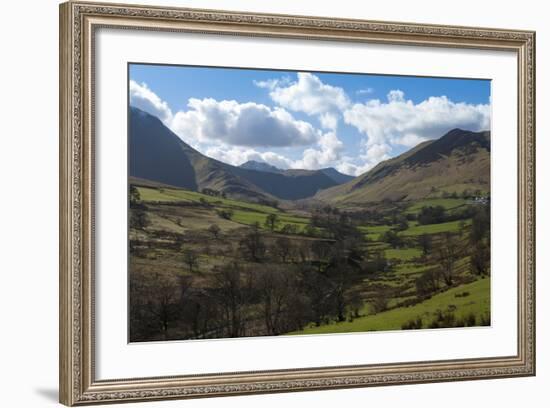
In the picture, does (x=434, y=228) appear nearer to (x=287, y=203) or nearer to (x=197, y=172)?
(x=287, y=203)

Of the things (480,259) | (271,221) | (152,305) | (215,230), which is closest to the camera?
(152,305)

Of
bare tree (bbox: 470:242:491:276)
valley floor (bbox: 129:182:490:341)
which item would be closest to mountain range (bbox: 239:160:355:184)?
valley floor (bbox: 129:182:490:341)

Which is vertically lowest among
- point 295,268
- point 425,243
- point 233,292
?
point 233,292

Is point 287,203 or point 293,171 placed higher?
point 293,171

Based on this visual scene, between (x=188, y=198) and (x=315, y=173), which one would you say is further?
(x=315, y=173)

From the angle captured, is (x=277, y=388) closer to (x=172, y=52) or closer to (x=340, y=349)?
(x=340, y=349)

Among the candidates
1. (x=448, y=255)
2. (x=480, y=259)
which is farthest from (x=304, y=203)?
(x=480, y=259)

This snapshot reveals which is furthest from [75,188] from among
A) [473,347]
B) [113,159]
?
[473,347]

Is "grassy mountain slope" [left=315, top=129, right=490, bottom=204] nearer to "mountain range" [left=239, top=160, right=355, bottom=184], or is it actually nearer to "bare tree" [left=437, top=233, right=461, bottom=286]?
"mountain range" [left=239, top=160, right=355, bottom=184]
